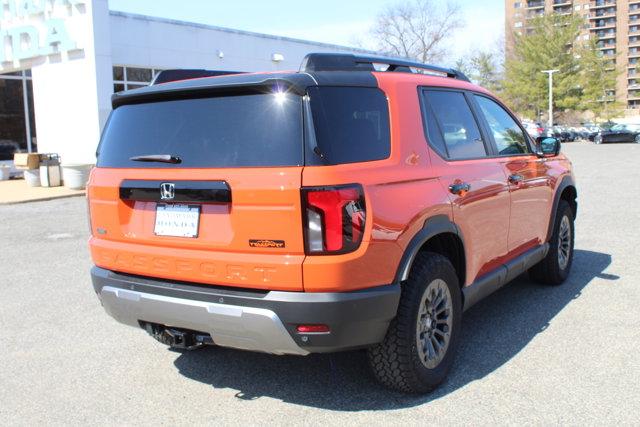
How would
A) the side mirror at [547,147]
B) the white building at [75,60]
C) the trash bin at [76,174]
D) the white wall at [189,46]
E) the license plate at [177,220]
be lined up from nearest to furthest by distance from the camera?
the license plate at [177,220]
the side mirror at [547,147]
the trash bin at [76,174]
the white building at [75,60]
the white wall at [189,46]

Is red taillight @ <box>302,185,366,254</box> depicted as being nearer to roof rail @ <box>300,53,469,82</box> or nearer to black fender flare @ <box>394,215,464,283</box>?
black fender flare @ <box>394,215,464,283</box>

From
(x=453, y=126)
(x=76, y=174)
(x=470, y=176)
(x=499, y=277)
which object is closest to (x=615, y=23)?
(x=76, y=174)

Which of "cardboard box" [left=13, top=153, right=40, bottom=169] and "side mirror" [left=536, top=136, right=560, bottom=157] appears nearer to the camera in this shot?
"side mirror" [left=536, top=136, right=560, bottom=157]

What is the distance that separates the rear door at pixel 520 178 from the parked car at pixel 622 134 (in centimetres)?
4114

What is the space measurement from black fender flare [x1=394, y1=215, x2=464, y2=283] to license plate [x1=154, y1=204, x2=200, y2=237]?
110 centimetres

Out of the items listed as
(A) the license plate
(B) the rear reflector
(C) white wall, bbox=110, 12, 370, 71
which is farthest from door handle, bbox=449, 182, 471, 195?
(C) white wall, bbox=110, 12, 370, 71

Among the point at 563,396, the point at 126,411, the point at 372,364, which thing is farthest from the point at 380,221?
the point at 126,411

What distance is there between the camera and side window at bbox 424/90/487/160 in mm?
3789

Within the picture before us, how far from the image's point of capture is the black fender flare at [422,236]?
3225mm

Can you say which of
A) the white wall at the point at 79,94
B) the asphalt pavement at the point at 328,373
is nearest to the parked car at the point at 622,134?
the white wall at the point at 79,94

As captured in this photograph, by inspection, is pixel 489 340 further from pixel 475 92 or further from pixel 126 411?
pixel 126 411

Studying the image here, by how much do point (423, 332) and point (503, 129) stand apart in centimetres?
207

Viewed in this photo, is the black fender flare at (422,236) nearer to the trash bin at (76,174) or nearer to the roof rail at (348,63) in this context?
the roof rail at (348,63)

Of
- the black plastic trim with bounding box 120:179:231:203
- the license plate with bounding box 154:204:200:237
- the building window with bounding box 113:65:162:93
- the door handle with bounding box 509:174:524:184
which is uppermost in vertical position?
the building window with bounding box 113:65:162:93
